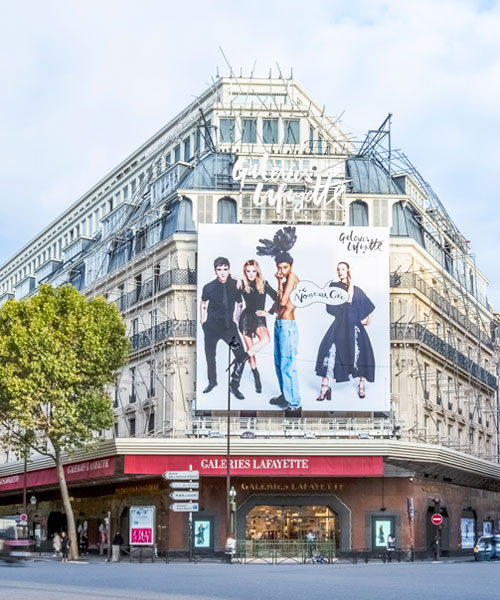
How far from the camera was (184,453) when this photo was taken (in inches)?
2119

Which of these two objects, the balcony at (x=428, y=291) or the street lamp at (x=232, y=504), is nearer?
the street lamp at (x=232, y=504)

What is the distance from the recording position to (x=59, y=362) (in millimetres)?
50906

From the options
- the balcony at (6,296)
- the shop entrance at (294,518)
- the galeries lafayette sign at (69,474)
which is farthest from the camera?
the balcony at (6,296)

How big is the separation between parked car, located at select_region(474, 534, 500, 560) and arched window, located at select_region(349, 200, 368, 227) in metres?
19.3

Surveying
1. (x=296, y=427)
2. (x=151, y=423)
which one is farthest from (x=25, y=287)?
(x=296, y=427)

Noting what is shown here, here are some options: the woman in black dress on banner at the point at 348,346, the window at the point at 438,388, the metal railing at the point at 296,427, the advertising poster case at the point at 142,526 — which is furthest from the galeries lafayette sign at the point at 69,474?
the window at the point at 438,388

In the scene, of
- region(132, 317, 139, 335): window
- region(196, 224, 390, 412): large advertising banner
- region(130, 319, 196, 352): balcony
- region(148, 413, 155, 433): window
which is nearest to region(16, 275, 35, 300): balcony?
region(132, 317, 139, 335): window

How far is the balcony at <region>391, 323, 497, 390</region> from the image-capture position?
59.6 meters

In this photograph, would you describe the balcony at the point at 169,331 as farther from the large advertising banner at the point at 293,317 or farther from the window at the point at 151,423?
the window at the point at 151,423

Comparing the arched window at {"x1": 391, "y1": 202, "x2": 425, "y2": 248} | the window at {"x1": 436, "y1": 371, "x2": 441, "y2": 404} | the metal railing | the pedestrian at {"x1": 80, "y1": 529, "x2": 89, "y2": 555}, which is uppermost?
the arched window at {"x1": 391, "y1": 202, "x2": 425, "y2": 248}

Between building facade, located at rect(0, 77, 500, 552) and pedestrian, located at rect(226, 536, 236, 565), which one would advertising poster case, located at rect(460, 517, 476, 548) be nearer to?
building facade, located at rect(0, 77, 500, 552)

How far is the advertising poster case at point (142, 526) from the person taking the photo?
56375 millimetres

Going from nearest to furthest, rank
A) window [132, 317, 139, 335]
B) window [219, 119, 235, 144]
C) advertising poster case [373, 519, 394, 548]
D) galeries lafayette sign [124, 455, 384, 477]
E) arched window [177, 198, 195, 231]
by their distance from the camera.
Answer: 1. galeries lafayette sign [124, 455, 384, 477]
2. advertising poster case [373, 519, 394, 548]
3. arched window [177, 198, 195, 231]
4. window [132, 317, 139, 335]
5. window [219, 119, 235, 144]

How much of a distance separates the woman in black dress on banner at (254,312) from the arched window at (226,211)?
384 centimetres
